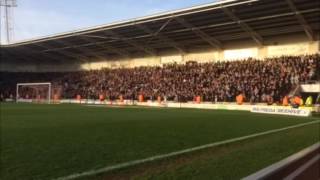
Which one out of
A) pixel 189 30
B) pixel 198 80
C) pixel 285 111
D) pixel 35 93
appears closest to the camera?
pixel 285 111

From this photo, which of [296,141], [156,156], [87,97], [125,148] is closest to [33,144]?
[125,148]

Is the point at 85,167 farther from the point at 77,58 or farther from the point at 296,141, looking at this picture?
the point at 77,58

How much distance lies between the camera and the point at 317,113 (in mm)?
32094

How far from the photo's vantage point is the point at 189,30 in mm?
46750

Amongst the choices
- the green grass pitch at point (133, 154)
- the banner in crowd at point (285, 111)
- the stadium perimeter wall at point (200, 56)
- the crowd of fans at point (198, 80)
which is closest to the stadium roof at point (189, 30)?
the stadium perimeter wall at point (200, 56)

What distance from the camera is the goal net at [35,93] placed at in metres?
57.1

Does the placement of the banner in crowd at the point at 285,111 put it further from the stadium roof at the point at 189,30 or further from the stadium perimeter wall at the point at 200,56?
the stadium perimeter wall at the point at 200,56

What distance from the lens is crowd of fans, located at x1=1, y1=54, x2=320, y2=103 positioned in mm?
40125

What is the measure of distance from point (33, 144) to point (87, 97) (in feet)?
158

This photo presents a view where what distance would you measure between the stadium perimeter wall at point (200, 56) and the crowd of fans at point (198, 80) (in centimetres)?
168

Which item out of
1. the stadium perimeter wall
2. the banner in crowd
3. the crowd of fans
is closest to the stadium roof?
the stadium perimeter wall

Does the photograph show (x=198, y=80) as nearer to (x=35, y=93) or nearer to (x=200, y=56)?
(x=200, y=56)

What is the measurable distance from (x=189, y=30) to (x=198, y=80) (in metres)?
5.11

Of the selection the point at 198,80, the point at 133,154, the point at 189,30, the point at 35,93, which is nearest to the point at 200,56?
the point at 198,80
